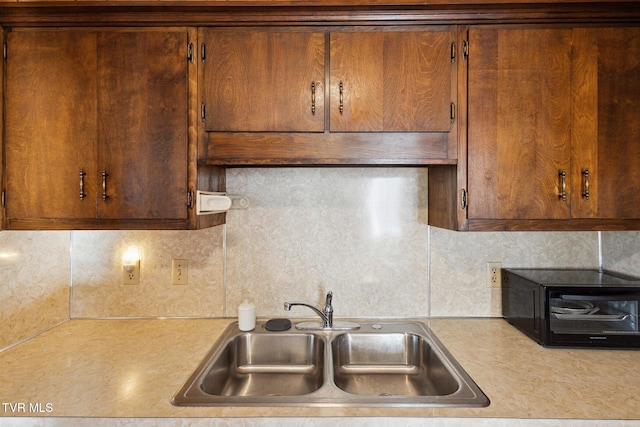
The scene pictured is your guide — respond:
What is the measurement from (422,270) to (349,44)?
1.03 meters

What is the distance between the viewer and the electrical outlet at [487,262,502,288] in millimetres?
1587

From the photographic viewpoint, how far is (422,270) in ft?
5.21

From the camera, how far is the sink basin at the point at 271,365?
135cm

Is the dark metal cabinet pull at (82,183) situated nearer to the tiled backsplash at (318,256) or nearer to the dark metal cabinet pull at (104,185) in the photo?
the dark metal cabinet pull at (104,185)

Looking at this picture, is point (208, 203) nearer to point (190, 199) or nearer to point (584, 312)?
point (190, 199)

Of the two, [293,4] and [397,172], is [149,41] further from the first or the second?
[397,172]

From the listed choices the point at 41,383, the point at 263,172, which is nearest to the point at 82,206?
the point at 41,383

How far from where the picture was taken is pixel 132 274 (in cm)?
158

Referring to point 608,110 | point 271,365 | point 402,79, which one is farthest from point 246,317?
point 608,110

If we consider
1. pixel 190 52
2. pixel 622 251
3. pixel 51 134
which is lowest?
pixel 622 251

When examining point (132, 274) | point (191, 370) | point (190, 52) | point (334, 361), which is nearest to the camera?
point (191, 370)

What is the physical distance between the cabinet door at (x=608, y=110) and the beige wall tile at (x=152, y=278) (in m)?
1.53

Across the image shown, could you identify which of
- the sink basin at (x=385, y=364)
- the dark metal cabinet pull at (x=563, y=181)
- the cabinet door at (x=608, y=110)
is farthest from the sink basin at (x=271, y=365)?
the cabinet door at (x=608, y=110)

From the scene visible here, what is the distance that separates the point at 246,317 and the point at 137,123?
882mm
